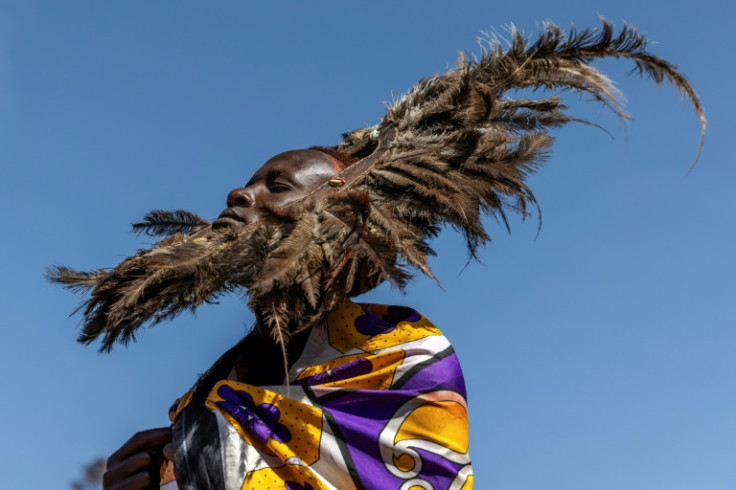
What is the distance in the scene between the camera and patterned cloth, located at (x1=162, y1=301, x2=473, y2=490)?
3.38m

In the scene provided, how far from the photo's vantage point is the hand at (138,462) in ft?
11.8

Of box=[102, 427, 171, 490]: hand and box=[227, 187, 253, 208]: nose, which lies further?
box=[227, 187, 253, 208]: nose

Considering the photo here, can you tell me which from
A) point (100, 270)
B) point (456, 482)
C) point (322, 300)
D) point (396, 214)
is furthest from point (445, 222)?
point (100, 270)

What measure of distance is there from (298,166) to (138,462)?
1.21 meters

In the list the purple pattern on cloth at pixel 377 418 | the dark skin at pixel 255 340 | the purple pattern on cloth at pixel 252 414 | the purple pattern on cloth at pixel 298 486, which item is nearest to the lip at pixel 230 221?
the dark skin at pixel 255 340

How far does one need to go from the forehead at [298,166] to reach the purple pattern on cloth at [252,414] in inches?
35.6

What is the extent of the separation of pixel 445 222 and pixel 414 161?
0.81ft

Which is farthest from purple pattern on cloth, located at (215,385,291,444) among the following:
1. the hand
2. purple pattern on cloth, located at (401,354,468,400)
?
purple pattern on cloth, located at (401,354,468,400)

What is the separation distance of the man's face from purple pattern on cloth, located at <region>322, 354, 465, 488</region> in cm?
76

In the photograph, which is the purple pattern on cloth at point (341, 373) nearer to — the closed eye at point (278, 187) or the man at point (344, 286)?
the man at point (344, 286)

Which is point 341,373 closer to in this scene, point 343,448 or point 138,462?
point 343,448

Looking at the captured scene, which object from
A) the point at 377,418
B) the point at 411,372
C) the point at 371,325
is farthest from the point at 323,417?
the point at 371,325

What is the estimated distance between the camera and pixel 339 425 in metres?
3.47

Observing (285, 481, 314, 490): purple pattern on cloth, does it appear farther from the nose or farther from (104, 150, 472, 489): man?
the nose
